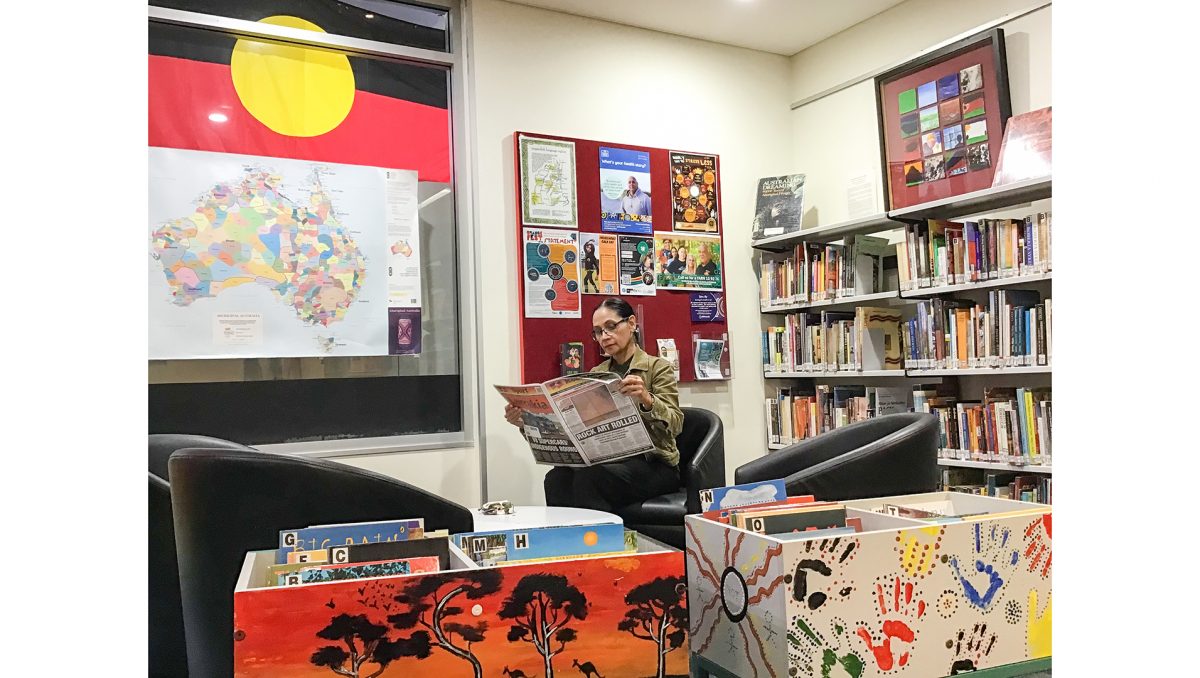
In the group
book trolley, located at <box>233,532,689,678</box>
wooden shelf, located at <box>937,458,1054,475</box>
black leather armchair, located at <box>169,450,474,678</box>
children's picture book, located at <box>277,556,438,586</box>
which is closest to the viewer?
book trolley, located at <box>233,532,689,678</box>

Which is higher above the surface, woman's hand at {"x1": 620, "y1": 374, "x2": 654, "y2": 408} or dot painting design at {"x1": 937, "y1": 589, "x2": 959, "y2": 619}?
woman's hand at {"x1": 620, "y1": 374, "x2": 654, "y2": 408}

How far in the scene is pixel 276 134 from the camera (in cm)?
392

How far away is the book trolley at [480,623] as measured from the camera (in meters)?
0.91

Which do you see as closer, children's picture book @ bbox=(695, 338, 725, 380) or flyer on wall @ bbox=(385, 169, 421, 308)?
flyer on wall @ bbox=(385, 169, 421, 308)

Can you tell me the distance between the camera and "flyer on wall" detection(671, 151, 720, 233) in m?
4.84

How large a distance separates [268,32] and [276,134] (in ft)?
1.56

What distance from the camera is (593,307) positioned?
453cm

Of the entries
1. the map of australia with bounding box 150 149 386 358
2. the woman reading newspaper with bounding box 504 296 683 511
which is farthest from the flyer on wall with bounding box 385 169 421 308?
the woman reading newspaper with bounding box 504 296 683 511

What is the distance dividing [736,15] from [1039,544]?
4.06m

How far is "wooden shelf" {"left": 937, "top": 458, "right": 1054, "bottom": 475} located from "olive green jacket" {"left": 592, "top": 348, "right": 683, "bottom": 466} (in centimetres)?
120

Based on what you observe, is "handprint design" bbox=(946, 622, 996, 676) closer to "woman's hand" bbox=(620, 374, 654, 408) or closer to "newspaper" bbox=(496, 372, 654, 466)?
"newspaper" bbox=(496, 372, 654, 466)

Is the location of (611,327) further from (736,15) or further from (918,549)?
(918,549)

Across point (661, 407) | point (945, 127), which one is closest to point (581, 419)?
point (661, 407)
